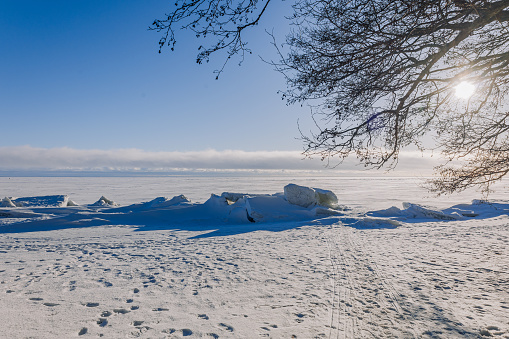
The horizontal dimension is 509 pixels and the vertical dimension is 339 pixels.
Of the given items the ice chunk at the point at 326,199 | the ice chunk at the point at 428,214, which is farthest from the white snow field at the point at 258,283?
the ice chunk at the point at 326,199

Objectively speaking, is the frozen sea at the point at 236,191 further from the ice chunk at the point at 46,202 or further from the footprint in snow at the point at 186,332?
the ice chunk at the point at 46,202

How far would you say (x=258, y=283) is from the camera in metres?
5.14

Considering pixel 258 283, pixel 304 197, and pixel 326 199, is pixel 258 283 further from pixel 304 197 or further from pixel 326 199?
pixel 326 199

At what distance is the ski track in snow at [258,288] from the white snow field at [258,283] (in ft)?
0.08

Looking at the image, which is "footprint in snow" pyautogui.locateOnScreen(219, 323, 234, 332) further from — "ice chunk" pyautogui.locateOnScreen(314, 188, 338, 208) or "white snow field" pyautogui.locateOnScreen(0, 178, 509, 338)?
"ice chunk" pyautogui.locateOnScreen(314, 188, 338, 208)

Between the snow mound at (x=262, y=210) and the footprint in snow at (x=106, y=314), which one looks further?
the snow mound at (x=262, y=210)

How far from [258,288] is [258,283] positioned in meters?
0.25

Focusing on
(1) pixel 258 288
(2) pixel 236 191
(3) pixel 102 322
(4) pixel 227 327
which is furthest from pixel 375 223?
(2) pixel 236 191

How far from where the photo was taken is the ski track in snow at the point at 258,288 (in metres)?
3.56

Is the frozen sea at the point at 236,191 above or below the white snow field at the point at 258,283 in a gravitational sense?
below

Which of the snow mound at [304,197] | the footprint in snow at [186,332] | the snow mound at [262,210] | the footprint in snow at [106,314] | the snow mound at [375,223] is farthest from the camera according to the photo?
the snow mound at [304,197]

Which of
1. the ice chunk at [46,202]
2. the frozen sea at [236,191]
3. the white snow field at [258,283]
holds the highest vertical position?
the white snow field at [258,283]

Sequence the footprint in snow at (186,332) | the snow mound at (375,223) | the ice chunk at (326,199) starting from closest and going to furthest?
the footprint in snow at (186,332), the snow mound at (375,223), the ice chunk at (326,199)

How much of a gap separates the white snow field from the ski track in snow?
0.08 ft
